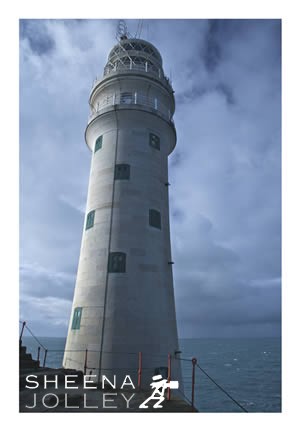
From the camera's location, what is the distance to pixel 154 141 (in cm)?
2028

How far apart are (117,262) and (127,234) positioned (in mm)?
1715

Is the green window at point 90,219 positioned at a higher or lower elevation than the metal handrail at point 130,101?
lower

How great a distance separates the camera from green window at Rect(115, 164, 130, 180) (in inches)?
733

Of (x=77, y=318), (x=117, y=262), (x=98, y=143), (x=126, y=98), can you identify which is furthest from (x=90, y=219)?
(x=126, y=98)

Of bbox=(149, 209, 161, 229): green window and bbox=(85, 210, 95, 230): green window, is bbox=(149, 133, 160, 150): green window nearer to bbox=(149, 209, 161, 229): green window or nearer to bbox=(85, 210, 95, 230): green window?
bbox=(149, 209, 161, 229): green window

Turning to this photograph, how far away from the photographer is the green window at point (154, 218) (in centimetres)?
1802

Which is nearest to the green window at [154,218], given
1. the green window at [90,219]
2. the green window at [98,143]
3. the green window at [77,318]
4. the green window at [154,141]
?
the green window at [90,219]

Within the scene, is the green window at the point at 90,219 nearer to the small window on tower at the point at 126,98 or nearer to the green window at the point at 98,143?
the green window at the point at 98,143

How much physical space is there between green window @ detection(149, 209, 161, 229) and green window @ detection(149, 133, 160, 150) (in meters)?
4.76

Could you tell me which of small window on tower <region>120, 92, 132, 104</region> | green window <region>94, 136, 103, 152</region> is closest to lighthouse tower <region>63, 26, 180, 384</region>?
small window on tower <region>120, 92, 132, 104</region>

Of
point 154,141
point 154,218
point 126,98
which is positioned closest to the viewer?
point 154,218

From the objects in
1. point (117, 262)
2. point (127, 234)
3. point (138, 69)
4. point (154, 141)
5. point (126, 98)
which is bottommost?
point (117, 262)

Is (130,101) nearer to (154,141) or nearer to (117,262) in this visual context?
(154,141)

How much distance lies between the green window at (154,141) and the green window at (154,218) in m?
4.76
